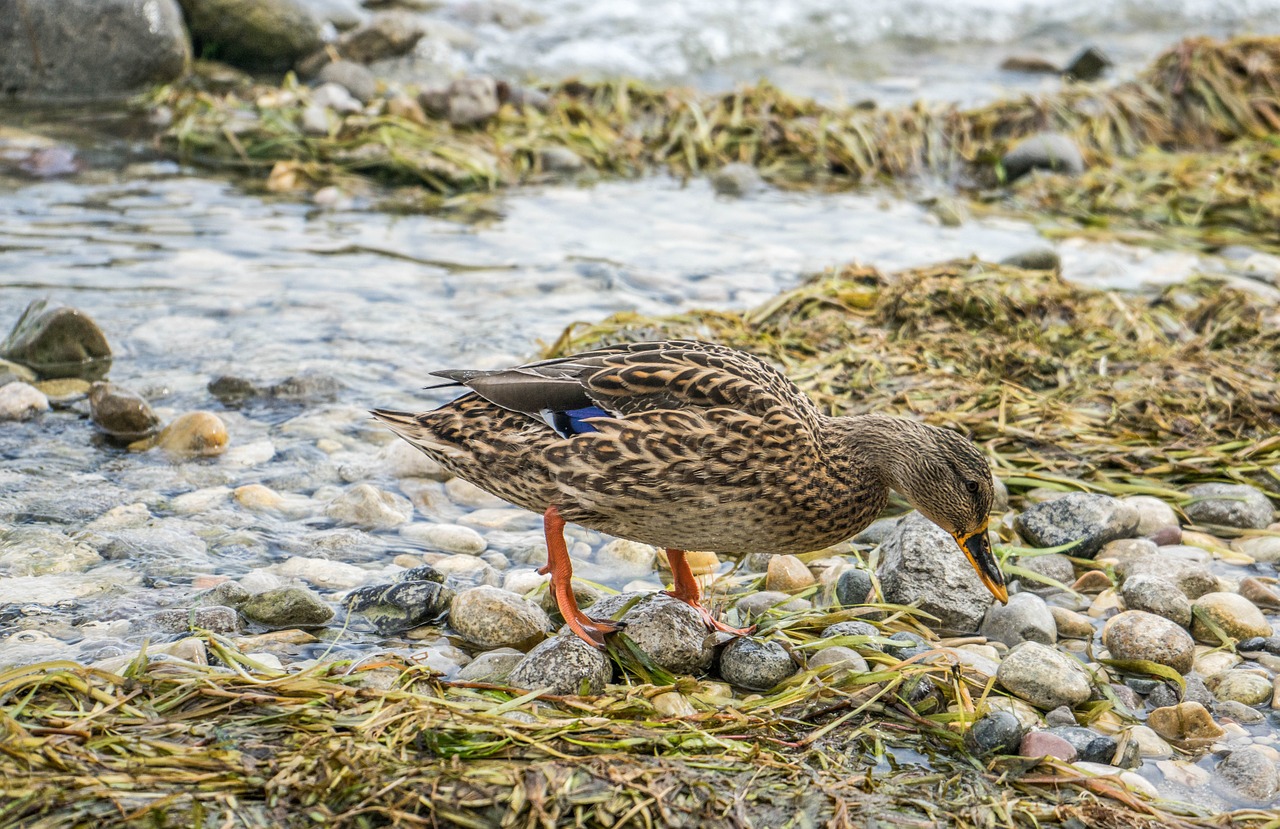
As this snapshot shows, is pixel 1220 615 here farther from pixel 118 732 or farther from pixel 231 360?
pixel 231 360

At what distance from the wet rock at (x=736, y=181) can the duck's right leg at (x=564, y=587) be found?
6773mm

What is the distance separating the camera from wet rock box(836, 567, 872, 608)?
442cm

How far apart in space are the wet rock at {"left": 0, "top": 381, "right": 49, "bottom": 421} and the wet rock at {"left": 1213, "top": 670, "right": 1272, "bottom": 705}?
492 cm

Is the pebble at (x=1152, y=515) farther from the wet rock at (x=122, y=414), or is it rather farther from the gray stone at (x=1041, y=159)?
the gray stone at (x=1041, y=159)

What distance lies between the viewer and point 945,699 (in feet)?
12.3

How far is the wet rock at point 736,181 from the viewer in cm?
1041

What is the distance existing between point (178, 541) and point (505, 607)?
54.5 inches

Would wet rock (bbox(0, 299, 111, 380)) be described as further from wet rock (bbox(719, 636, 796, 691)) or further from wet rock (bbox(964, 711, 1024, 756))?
wet rock (bbox(964, 711, 1024, 756))

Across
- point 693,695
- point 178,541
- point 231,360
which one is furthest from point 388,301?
point 693,695

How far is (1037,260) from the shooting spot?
26.4ft

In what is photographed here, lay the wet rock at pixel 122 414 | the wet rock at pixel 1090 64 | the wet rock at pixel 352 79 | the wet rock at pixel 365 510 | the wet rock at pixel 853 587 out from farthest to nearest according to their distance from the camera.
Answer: the wet rock at pixel 1090 64
the wet rock at pixel 352 79
the wet rock at pixel 122 414
the wet rock at pixel 365 510
the wet rock at pixel 853 587

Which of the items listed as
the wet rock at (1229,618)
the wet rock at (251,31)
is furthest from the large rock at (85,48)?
the wet rock at (1229,618)

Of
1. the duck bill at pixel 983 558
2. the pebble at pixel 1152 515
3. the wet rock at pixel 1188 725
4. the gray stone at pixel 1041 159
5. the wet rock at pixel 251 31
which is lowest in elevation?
the gray stone at pixel 1041 159

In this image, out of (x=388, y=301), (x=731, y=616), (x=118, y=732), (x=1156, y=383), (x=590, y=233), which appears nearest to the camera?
(x=118, y=732)
